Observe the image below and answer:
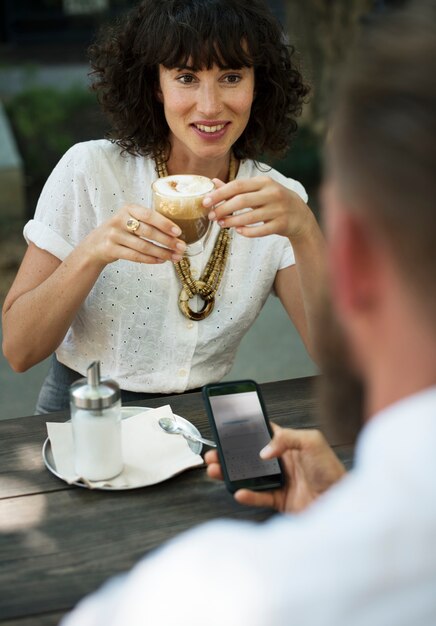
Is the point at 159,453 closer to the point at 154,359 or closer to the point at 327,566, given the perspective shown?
the point at 154,359

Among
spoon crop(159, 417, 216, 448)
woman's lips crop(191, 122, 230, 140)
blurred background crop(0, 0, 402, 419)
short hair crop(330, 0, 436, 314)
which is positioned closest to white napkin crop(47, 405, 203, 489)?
spoon crop(159, 417, 216, 448)

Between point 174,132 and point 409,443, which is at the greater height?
point 409,443

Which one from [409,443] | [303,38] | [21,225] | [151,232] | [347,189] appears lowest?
[21,225]

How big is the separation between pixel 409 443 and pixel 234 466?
0.97m

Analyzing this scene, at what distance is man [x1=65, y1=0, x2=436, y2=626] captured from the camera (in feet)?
2.44

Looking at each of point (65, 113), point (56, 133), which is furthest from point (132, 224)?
point (65, 113)

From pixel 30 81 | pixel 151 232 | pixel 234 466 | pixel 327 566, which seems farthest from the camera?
pixel 30 81

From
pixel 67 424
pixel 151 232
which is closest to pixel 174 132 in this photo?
pixel 151 232

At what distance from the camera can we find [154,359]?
2445 millimetres

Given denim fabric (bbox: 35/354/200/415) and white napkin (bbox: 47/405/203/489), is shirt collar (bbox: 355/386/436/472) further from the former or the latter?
denim fabric (bbox: 35/354/200/415)

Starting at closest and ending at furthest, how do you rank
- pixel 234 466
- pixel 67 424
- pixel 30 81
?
pixel 234 466 < pixel 67 424 < pixel 30 81

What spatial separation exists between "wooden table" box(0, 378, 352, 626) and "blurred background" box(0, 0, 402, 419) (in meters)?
2.29

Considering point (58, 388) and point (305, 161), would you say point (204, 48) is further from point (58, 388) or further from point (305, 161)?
point (305, 161)

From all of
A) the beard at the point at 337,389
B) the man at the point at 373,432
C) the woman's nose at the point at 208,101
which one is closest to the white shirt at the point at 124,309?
the woman's nose at the point at 208,101
